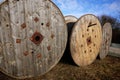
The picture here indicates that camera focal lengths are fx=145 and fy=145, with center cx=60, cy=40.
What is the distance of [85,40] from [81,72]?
1.10m

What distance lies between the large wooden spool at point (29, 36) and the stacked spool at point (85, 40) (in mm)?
529

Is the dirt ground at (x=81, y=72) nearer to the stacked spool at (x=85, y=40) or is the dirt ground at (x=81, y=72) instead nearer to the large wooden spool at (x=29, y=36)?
the stacked spool at (x=85, y=40)

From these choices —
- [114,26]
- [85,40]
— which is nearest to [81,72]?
[85,40]

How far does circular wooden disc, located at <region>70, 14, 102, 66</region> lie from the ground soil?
0.92ft

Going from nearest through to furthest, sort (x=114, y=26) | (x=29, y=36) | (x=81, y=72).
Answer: (x=29, y=36)
(x=81, y=72)
(x=114, y=26)

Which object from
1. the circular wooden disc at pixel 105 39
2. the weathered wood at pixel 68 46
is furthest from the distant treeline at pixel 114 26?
the weathered wood at pixel 68 46

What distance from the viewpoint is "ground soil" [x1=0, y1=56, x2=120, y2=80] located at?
13.0ft

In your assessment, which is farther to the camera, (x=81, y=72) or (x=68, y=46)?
(x=68, y=46)

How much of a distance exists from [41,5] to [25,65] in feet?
5.06

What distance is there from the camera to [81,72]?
437 cm

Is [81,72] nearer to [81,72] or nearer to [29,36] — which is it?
[81,72]

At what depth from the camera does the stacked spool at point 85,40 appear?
453 cm

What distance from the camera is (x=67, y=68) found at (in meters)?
4.61

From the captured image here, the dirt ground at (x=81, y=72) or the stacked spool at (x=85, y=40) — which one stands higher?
the stacked spool at (x=85, y=40)
